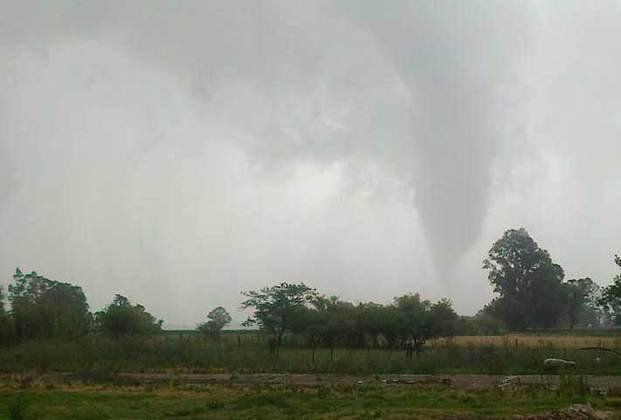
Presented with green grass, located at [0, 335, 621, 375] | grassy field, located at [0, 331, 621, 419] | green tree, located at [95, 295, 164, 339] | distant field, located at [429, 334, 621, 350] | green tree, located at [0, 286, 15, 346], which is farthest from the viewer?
green tree, located at [95, 295, 164, 339]

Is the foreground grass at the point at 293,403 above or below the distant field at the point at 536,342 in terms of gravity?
below

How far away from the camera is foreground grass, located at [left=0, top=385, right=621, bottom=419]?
1723 centimetres

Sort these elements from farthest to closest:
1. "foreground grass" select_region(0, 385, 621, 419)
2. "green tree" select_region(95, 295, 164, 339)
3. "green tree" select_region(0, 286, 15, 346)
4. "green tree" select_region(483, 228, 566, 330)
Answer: "green tree" select_region(483, 228, 566, 330) → "green tree" select_region(95, 295, 164, 339) → "green tree" select_region(0, 286, 15, 346) → "foreground grass" select_region(0, 385, 621, 419)

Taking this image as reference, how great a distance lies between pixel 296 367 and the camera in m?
34.3

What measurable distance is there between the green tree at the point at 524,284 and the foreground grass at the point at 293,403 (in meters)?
67.0

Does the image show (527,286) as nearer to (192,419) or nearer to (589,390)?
(589,390)

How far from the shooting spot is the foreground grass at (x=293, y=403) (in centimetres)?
1723

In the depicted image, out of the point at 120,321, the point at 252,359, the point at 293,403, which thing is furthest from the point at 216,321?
the point at 293,403

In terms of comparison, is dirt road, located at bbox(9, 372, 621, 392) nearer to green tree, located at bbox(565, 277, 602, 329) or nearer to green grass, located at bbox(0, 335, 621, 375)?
green grass, located at bbox(0, 335, 621, 375)

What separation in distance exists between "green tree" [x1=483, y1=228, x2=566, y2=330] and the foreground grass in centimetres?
6704

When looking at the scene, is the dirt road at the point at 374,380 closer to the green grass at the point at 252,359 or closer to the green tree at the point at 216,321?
the green grass at the point at 252,359

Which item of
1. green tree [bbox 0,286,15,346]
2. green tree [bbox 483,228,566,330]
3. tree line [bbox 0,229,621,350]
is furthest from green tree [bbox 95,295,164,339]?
green tree [bbox 483,228,566,330]

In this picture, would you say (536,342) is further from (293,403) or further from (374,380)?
(293,403)

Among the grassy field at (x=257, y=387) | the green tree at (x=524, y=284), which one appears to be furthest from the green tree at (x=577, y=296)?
the grassy field at (x=257, y=387)
